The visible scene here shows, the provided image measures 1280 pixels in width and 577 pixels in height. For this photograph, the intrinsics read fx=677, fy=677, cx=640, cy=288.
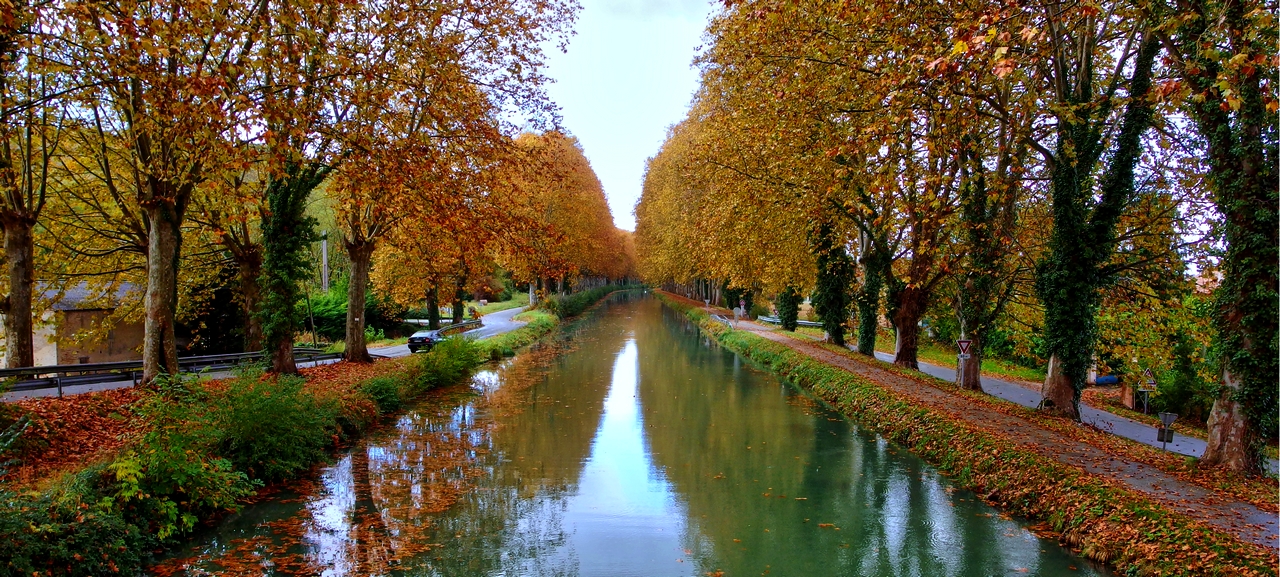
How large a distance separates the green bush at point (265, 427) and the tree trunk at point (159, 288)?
77.7 inches

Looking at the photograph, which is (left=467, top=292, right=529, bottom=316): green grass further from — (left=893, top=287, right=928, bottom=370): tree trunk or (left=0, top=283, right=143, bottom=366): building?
(left=893, top=287, right=928, bottom=370): tree trunk

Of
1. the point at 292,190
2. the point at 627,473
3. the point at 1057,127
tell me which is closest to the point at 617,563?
the point at 627,473

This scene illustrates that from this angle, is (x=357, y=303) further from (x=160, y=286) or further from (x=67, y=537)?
(x=67, y=537)

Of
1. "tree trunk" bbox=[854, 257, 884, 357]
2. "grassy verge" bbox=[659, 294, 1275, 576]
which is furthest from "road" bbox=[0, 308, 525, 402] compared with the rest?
"tree trunk" bbox=[854, 257, 884, 357]

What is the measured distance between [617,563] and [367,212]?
1360cm

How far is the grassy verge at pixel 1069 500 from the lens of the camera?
6094 millimetres

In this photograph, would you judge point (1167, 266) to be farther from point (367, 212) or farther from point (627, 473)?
point (367, 212)

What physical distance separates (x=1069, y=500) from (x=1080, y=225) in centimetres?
568

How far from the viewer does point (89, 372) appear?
600 inches

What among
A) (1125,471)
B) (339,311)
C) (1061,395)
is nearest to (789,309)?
(339,311)

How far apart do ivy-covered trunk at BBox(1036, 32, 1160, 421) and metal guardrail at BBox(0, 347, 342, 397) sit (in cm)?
1480

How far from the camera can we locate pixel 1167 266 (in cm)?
1201

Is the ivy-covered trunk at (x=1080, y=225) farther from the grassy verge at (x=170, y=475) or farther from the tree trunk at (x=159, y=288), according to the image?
the tree trunk at (x=159, y=288)

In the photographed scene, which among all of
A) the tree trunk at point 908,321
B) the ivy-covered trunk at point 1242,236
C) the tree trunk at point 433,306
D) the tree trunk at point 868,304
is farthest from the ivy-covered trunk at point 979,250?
the tree trunk at point 433,306
